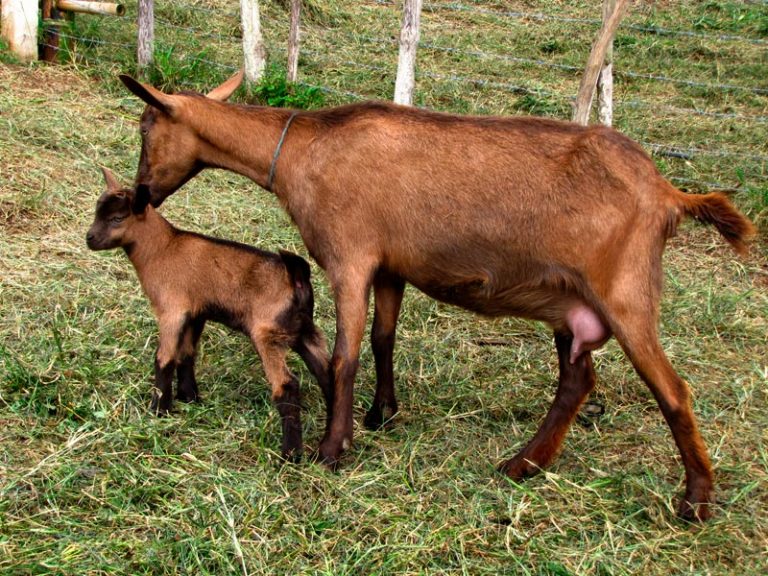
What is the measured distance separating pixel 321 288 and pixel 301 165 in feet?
5.95

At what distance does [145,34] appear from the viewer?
9789 mm

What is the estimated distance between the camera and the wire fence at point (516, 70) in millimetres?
9391

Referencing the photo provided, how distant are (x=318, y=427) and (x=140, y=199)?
155cm

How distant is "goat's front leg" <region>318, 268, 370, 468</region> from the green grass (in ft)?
0.52

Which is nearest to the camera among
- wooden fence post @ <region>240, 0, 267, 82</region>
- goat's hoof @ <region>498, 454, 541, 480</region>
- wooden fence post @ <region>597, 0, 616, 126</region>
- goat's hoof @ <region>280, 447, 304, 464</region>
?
goat's hoof @ <region>280, 447, 304, 464</region>

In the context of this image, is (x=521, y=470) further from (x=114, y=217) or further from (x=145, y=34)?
(x=145, y=34)

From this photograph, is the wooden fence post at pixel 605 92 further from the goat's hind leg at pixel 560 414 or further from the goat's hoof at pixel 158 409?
the goat's hoof at pixel 158 409

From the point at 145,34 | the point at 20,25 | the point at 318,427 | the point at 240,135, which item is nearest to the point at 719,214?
the point at 318,427

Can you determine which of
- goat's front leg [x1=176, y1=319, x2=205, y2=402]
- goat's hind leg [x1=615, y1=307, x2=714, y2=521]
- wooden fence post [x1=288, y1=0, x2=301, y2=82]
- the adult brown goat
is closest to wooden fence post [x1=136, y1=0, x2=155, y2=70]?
wooden fence post [x1=288, y1=0, x2=301, y2=82]

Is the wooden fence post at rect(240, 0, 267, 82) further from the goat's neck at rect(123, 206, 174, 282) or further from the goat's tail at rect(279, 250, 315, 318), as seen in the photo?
the goat's tail at rect(279, 250, 315, 318)

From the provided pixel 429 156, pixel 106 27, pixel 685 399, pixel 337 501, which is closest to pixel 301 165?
pixel 429 156

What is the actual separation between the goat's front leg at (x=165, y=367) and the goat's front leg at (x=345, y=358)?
2.77 feet

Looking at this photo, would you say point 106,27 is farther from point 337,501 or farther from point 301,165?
point 337,501

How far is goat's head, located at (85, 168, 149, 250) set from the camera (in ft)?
17.5
